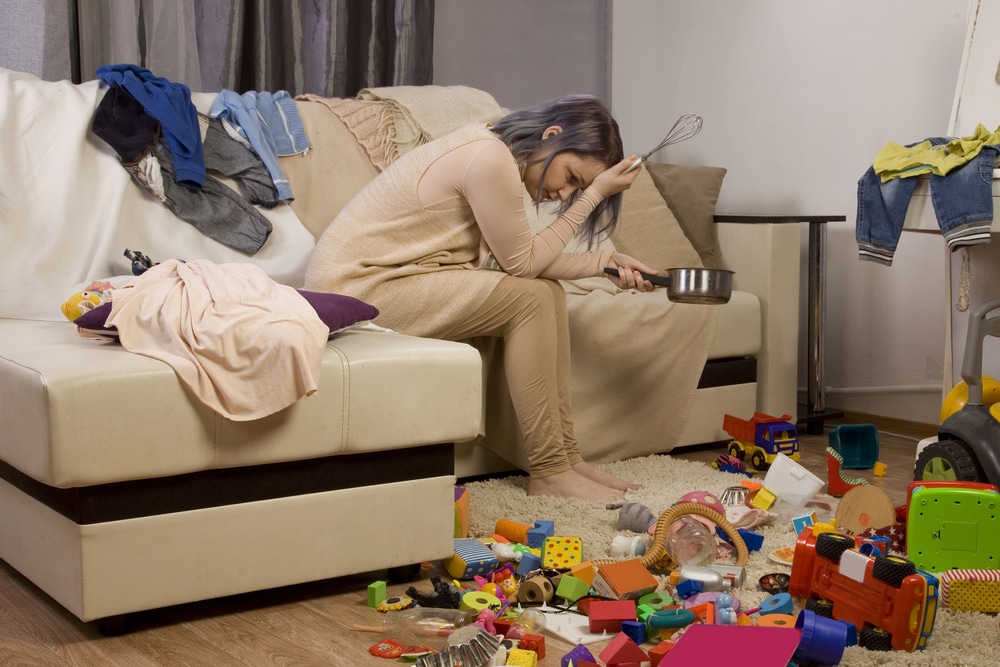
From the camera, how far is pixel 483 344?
7.84 feet

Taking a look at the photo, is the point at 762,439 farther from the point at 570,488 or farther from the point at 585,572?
the point at 585,572

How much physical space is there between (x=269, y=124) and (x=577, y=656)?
1.71 metres

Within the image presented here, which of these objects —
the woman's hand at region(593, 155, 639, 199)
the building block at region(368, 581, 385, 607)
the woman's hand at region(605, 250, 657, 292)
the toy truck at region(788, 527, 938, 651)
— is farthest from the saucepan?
the building block at region(368, 581, 385, 607)

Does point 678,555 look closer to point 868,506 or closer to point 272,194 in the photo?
point 868,506

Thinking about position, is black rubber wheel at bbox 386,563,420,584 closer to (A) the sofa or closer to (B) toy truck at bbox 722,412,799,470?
(A) the sofa

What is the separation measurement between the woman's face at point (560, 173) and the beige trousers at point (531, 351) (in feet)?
0.64

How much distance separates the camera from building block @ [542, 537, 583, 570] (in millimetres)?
1794

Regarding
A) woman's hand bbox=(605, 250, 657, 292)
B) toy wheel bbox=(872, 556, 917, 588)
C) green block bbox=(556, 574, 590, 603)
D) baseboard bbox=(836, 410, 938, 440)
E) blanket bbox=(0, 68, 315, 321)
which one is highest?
blanket bbox=(0, 68, 315, 321)

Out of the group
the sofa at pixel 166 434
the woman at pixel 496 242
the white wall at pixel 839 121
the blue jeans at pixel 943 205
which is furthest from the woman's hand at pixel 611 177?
the white wall at pixel 839 121

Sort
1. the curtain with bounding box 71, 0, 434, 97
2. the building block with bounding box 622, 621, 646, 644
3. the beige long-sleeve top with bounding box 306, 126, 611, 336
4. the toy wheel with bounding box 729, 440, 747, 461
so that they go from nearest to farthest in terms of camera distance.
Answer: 1. the building block with bounding box 622, 621, 646, 644
2. the beige long-sleeve top with bounding box 306, 126, 611, 336
3. the toy wheel with bounding box 729, 440, 747, 461
4. the curtain with bounding box 71, 0, 434, 97

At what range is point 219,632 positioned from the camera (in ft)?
5.16

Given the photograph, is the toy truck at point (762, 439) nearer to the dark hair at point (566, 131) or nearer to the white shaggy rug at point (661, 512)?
the white shaggy rug at point (661, 512)

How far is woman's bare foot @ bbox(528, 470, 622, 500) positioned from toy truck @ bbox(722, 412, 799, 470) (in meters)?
0.52

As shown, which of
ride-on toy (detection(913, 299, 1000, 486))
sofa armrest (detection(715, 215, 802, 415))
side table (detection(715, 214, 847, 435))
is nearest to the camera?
ride-on toy (detection(913, 299, 1000, 486))
